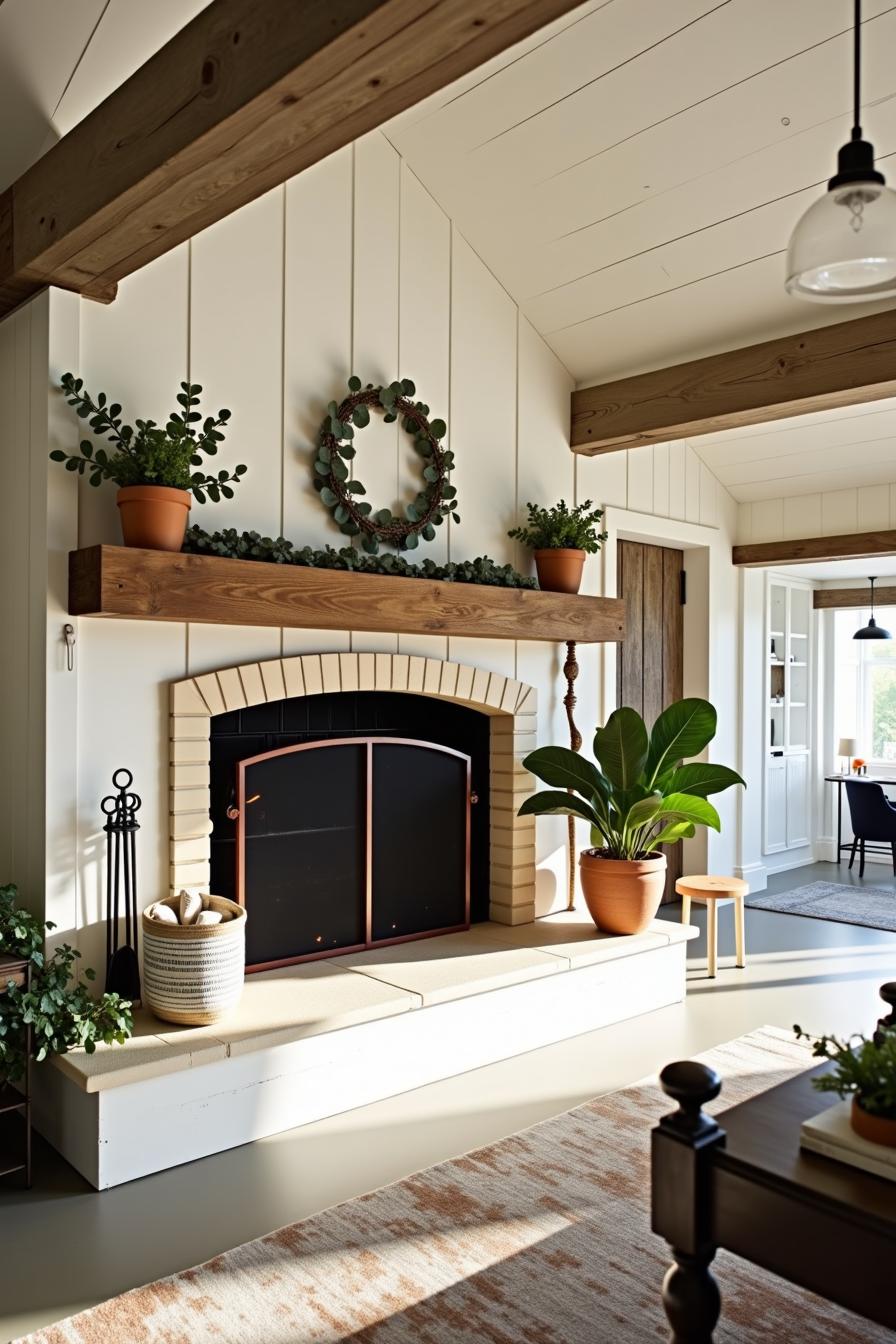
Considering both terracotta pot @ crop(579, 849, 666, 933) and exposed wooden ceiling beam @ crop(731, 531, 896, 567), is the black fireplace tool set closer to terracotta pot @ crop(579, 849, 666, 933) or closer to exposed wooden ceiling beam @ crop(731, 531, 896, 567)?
terracotta pot @ crop(579, 849, 666, 933)

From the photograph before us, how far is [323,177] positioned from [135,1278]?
3539 millimetres

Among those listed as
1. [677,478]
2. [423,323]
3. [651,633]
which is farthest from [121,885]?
[677,478]

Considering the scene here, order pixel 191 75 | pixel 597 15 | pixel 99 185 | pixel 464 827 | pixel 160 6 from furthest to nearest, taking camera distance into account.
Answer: pixel 464 827
pixel 597 15
pixel 160 6
pixel 99 185
pixel 191 75

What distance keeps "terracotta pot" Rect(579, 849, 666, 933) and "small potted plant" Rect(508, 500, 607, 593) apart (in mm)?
1194

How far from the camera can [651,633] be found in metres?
5.78

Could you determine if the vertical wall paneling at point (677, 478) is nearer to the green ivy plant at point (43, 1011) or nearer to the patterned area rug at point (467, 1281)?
the patterned area rug at point (467, 1281)

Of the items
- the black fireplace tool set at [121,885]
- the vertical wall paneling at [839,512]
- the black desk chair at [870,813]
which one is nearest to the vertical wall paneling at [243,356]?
the black fireplace tool set at [121,885]

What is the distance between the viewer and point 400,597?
373cm

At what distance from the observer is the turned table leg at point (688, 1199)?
5.70 feet

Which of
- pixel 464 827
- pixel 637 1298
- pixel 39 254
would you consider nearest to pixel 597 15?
pixel 39 254

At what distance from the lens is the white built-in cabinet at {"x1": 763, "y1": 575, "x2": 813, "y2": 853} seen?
714 cm

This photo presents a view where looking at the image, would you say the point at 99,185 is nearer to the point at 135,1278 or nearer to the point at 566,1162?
the point at 135,1278

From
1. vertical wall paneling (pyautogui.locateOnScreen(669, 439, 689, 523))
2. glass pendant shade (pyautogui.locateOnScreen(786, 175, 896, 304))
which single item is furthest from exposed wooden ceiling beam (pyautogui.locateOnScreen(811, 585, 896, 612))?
glass pendant shade (pyautogui.locateOnScreen(786, 175, 896, 304))

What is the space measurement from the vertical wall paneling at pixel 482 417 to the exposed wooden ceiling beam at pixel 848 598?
4.08 metres
